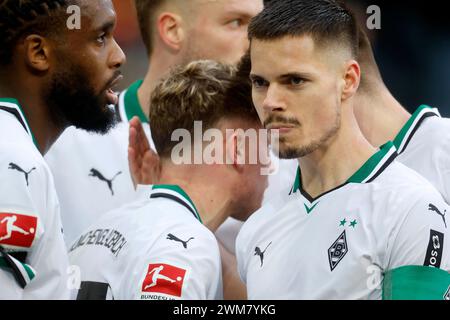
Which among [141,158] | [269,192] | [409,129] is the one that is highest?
[409,129]

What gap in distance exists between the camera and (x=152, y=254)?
2469 mm

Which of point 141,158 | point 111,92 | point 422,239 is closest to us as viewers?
point 422,239

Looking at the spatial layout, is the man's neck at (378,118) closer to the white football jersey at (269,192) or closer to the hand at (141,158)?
the white football jersey at (269,192)

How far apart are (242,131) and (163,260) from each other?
56cm

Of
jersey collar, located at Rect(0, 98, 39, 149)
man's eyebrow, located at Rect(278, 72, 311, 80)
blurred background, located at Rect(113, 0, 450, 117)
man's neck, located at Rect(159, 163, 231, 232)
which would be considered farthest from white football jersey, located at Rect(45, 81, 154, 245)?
blurred background, located at Rect(113, 0, 450, 117)

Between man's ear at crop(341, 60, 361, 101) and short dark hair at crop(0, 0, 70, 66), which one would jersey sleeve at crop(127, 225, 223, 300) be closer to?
man's ear at crop(341, 60, 361, 101)

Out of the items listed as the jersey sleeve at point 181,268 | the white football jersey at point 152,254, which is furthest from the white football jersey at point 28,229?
the jersey sleeve at point 181,268

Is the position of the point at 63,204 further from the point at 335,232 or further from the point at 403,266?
the point at 403,266

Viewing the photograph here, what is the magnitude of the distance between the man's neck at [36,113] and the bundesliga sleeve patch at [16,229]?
1.42 feet

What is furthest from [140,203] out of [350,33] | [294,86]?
[350,33]

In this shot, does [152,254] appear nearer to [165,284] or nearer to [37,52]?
[165,284]

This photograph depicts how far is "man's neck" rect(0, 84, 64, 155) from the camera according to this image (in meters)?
2.65

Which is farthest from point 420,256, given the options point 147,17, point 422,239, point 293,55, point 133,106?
point 147,17

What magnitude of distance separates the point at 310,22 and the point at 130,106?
119 cm
